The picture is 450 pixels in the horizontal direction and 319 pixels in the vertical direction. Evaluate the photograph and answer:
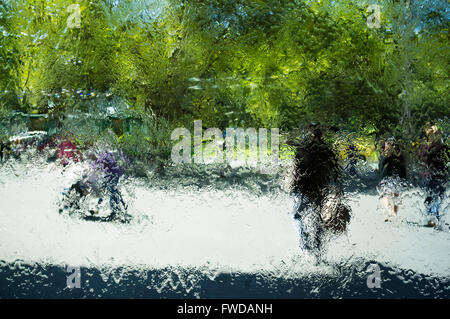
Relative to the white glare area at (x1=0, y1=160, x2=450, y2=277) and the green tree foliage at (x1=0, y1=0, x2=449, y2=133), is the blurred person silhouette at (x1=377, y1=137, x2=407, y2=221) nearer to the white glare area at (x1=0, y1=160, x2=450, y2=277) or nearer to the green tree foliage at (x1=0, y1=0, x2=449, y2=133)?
the white glare area at (x1=0, y1=160, x2=450, y2=277)

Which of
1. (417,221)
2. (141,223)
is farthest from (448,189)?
(141,223)

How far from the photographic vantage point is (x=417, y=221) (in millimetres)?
4156

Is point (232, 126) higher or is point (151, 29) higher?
point (151, 29)

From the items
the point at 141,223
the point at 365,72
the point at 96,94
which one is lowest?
Answer: the point at 141,223

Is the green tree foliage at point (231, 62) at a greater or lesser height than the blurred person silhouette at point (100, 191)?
greater

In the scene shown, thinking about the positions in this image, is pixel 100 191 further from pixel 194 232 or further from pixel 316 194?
pixel 316 194

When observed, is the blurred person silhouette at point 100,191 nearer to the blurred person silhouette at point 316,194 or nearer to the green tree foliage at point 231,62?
the green tree foliage at point 231,62

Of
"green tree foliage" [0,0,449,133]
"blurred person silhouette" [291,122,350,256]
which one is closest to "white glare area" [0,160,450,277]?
"blurred person silhouette" [291,122,350,256]

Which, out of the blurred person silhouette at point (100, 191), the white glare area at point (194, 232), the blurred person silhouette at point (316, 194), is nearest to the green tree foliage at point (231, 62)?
the blurred person silhouette at point (316, 194)

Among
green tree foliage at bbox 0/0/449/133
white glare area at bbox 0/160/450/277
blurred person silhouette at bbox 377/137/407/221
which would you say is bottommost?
white glare area at bbox 0/160/450/277

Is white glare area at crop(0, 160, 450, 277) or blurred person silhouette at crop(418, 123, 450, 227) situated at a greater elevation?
blurred person silhouette at crop(418, 123, 450, 227)
